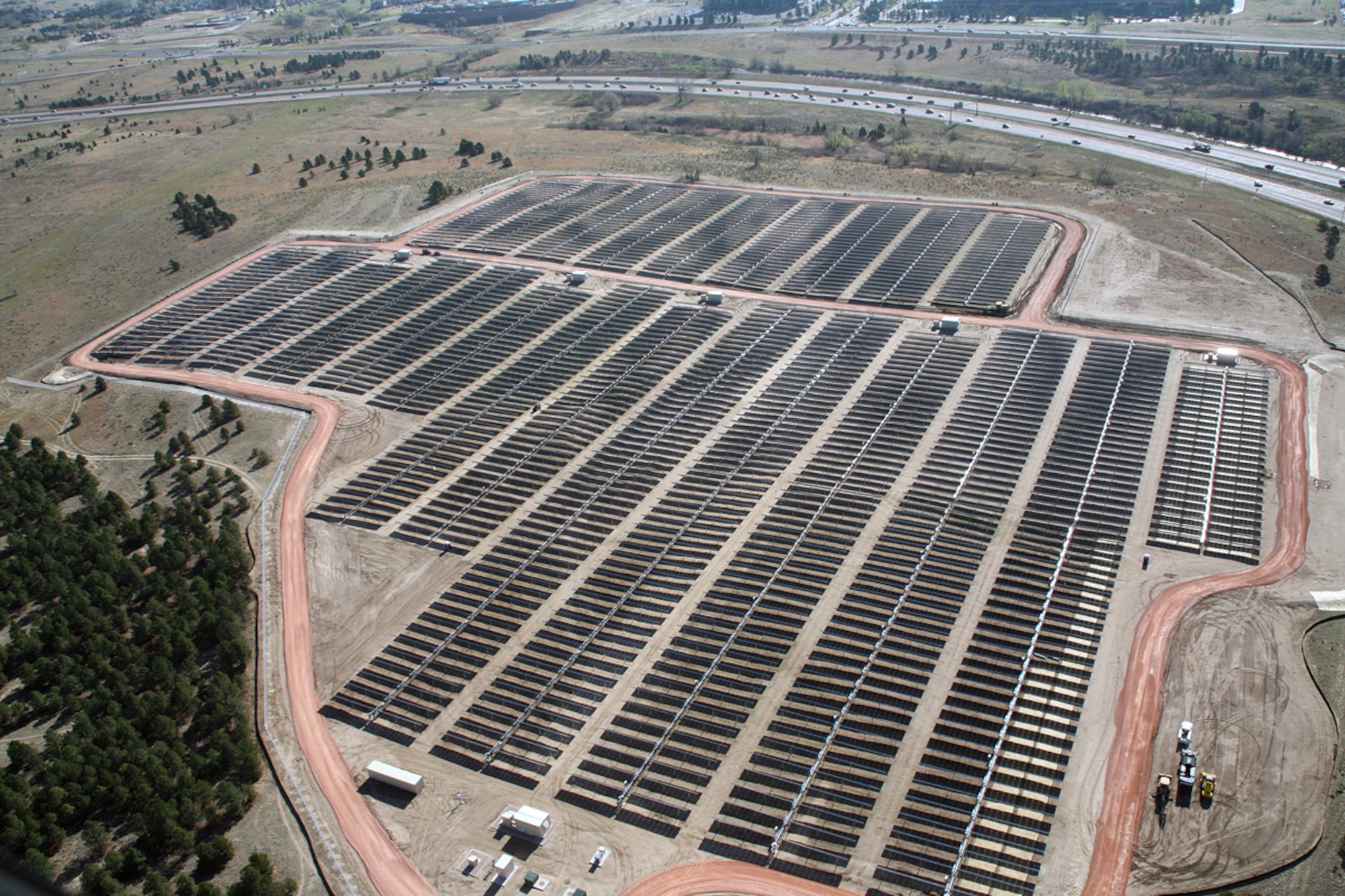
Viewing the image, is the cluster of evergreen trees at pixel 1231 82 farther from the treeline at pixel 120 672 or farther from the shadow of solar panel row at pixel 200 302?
the treeline at pixel 120 672

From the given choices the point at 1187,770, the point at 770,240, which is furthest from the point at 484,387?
the point at 1187,770

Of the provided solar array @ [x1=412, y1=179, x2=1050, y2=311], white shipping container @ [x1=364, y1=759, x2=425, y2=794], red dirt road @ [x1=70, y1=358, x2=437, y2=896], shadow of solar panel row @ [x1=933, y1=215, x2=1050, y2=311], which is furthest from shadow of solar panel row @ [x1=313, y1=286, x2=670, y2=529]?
shadow of solar panel row @ [x1=933, y1=215, x2=1050, y2=311]

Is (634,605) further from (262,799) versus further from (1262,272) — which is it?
(1262,272)

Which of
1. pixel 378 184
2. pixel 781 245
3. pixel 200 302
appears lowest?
pixel 200 302

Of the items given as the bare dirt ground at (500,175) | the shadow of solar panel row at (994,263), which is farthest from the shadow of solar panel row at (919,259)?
the bare dirt ground at (500,175)

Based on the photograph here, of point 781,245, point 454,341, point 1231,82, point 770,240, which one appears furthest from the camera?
point 1231,82

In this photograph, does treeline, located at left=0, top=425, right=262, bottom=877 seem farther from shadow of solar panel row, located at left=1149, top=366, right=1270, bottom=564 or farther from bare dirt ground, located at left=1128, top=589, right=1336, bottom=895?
shadow of solar panel row, located at left=1149, top=366, right=1270, bottom=564

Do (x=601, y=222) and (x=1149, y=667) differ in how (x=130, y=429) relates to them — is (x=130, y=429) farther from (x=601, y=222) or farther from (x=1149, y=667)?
(x=1149, y=667)
